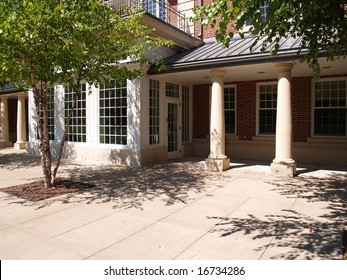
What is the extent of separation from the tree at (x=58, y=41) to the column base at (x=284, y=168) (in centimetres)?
498

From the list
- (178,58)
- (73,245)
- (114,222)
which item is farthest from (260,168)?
(73,245)

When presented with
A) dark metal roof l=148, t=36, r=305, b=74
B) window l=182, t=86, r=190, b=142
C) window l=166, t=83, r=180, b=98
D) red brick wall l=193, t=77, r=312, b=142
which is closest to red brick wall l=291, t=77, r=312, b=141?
red brick wall l=193, t=77, r=312, b=142

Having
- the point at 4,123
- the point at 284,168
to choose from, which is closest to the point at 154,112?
the point at 284,168

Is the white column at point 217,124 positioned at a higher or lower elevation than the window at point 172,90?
lower

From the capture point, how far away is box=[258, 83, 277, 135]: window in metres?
12.5

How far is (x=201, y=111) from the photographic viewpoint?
14250mm

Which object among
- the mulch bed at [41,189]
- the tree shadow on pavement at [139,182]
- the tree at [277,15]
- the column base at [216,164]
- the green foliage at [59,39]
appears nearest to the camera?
the tree at [277,15]

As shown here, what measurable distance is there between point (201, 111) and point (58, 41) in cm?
893

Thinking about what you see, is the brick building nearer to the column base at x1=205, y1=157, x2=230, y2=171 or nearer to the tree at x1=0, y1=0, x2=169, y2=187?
the column base at x1=205, y1=157, x2=230, y2=171

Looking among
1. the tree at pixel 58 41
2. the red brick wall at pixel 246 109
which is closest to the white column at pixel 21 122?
the tree at pixel 58 41

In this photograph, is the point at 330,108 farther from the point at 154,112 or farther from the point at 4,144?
the point at 4,144

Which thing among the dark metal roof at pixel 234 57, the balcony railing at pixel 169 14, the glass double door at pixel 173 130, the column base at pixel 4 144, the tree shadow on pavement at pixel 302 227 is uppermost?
→ the balcony railing at pixel 169 14

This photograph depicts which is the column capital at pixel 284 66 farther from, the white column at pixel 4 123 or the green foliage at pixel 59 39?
the white column at pixel 4 123

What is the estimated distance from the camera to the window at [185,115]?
13.9 metres
